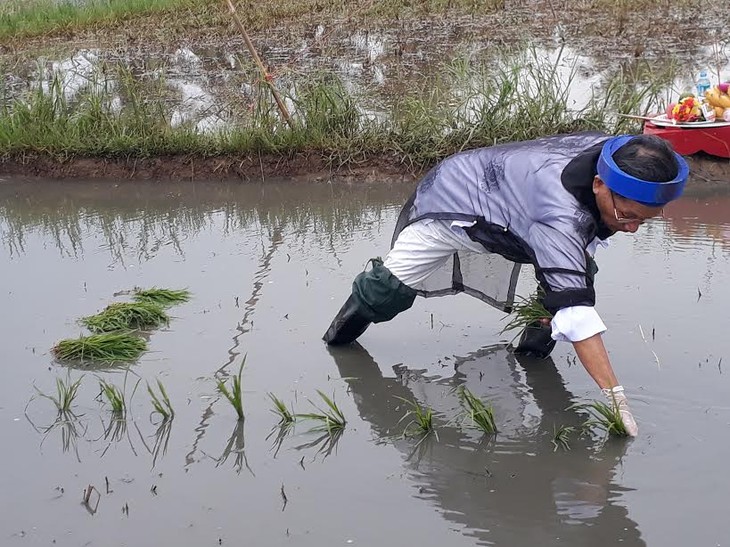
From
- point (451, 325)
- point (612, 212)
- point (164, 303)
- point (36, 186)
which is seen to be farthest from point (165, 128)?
point (612, 212)

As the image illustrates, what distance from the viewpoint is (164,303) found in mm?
5020

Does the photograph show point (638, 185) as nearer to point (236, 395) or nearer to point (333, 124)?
point (236, 395)

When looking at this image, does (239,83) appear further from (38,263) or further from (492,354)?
(492,354)

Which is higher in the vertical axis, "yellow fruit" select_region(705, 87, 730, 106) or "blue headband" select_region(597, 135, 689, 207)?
"blue headband" select_region(597, 135, 689, 207)

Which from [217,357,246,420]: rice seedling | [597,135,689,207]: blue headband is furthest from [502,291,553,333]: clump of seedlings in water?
[217,357,246,420]: rice seedling

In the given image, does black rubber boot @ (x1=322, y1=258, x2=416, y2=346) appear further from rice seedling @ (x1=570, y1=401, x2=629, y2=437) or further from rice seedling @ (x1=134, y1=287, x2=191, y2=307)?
rice seedling @ (x1=134, y1=287, x2=191, y2=307)

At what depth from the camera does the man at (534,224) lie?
131 inches

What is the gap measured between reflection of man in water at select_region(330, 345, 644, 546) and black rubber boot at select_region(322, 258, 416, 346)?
0.67ft

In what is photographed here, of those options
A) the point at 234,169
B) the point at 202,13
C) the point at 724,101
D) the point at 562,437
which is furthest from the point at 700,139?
the point at 202,13

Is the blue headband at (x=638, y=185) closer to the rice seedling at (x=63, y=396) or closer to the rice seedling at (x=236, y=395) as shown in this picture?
the rice seedling at (x=236, y=395)

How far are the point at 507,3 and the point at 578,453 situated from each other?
1072 centimetres

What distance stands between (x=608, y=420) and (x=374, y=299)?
1.09 m

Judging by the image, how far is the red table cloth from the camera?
6648mm

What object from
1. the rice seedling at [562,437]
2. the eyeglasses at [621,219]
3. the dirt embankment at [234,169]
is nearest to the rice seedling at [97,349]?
the rice seedling at [562,437]
